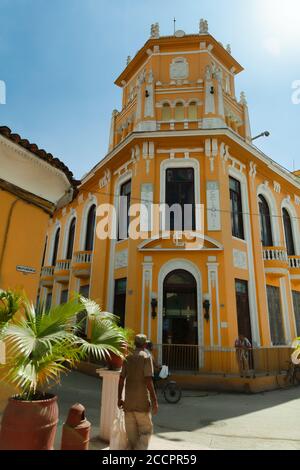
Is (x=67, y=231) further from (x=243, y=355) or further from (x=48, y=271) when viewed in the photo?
(x=243, y=355)

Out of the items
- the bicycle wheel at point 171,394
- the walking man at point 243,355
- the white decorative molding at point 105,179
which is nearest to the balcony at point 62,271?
the white decorative molding at point 105,179

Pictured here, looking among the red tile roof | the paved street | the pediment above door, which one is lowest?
the paved street

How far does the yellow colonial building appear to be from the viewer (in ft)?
37.6

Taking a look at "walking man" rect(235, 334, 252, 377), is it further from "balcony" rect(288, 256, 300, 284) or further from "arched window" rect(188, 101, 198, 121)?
"arched window" rect(188, 101, 198, 121)

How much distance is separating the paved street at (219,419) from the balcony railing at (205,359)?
1081 millimetres

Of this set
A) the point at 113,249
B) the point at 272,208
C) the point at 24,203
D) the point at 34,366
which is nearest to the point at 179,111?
the point at 272,208

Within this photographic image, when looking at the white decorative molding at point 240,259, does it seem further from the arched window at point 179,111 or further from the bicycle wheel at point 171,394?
the arched window at point 179,111

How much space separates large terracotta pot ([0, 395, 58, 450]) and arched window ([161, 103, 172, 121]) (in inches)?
537

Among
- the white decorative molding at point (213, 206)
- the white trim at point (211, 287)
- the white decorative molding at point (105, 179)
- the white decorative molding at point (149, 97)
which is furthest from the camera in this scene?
the white decorative molding at point (105, 179)

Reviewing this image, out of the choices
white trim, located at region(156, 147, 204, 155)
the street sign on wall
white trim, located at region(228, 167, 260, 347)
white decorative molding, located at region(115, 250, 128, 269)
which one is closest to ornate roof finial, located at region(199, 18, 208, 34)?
white trim, located at region(156, 147, 204, 155)

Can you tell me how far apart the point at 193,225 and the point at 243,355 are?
5.24 meters

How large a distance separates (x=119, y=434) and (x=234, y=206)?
11454 mm

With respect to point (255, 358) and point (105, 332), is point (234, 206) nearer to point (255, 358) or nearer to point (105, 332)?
point (255, 358)

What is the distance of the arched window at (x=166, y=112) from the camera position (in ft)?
47.9
